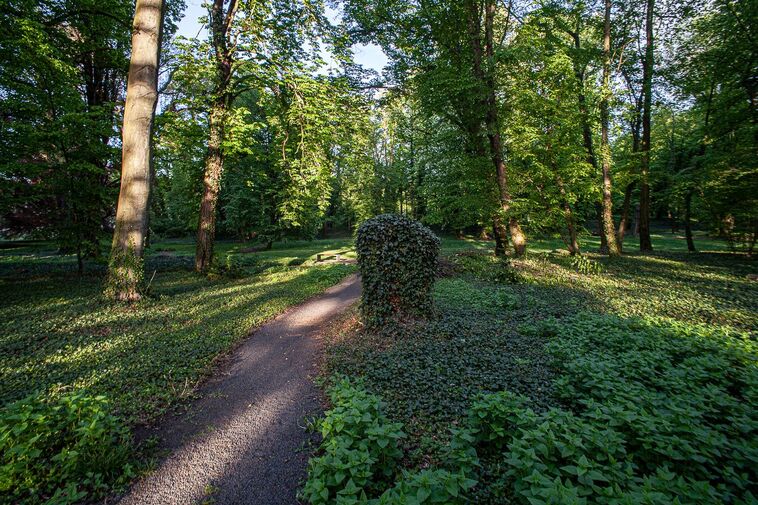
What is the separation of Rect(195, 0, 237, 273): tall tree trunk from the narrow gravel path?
27.3 ft

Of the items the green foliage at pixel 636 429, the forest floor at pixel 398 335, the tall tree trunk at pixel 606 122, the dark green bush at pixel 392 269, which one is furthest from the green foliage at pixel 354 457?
the tall tree trunk at pixel 606 122

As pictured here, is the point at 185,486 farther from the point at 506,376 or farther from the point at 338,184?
the point at 338,184

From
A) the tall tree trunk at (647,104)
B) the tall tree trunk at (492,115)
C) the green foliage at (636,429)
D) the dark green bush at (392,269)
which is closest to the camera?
the green foliage at (636,429)

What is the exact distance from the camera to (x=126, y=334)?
6.12 meters

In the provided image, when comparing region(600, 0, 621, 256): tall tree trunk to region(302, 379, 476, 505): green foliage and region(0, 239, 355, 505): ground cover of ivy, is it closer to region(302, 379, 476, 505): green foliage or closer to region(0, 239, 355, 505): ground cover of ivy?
region(0, 239, 355, 505): ground cover of ivy

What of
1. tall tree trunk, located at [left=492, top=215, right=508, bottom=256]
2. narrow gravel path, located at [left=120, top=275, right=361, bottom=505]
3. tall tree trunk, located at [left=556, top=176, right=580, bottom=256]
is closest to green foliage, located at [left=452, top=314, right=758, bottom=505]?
narrow gravel path, located at [left=120, top=275, right=361, bottom=505]

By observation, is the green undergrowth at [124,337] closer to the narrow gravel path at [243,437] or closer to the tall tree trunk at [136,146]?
the narrow gravel path at [243,437]

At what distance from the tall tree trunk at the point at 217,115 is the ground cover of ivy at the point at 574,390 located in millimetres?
8526

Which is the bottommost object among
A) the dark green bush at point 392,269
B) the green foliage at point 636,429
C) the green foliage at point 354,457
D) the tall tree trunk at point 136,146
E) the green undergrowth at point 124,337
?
the green undergrowth at point 124,337

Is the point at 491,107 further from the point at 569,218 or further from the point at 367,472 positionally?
the point at 367,472

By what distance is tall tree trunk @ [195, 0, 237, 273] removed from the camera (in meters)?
11.4

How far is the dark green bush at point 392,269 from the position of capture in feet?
21.7

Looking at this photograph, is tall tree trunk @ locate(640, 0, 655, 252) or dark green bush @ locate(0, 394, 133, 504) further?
tall tree trunk @ locate(640, 0, 655, 252)

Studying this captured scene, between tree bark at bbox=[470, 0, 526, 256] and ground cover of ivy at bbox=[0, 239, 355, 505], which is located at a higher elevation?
tree bark at bbox=[470, 0, 526, 256]
